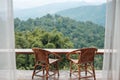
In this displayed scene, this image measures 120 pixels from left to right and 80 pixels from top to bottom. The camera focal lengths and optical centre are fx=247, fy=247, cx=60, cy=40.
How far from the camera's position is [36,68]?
5164 mm

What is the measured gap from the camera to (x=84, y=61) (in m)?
4.74

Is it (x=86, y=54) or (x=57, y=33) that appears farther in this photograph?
(x=57, y=33)

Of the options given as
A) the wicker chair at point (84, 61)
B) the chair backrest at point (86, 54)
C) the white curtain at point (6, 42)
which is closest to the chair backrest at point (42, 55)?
the wicker chair at point (84, 61)

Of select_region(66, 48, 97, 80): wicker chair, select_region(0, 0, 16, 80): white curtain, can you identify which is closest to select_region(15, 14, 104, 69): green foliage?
select_region(66, 48, 97, 80): wicker chair

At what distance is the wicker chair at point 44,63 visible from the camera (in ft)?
15.2

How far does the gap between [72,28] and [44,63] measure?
39.7 inches

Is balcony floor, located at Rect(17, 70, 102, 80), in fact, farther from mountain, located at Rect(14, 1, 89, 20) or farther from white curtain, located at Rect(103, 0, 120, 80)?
mountain, located at Rect(14, 1, 89, 20)

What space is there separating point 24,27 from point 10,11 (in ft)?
4.46

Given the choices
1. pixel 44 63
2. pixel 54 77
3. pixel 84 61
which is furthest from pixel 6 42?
pixel 84 61

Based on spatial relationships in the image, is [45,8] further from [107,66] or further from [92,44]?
[107,66]

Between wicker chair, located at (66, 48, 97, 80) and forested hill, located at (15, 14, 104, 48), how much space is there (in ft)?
1.36

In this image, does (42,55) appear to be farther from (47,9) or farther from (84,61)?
(47,9)

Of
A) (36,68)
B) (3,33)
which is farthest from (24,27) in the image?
(3,33)

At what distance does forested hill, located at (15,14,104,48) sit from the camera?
205 inches
